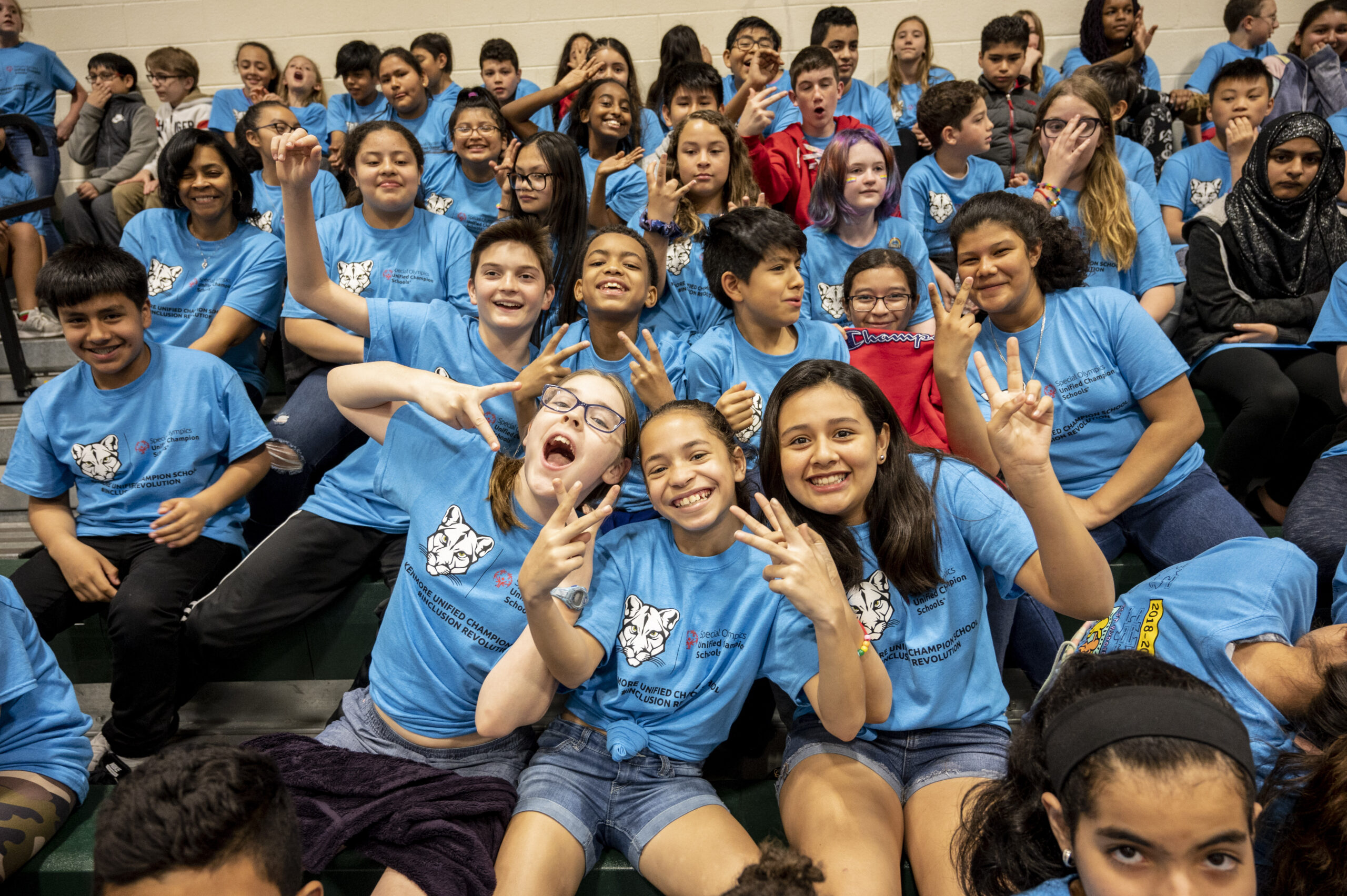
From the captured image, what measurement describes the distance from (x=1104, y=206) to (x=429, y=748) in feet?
9.14

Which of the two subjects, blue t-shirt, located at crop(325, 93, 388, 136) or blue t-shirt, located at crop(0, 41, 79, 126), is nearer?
blue t-shirt, located at crop(325, 93, 388, 136)

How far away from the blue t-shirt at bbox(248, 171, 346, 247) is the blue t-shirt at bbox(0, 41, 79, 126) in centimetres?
279

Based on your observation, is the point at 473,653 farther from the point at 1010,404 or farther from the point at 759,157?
the point at 759,157

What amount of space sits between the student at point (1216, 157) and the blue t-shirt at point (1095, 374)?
1858mm

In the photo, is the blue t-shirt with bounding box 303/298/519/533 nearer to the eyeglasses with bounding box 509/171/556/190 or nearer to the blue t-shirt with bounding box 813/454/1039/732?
the eyeglasses with bounding box 509/171/556/190

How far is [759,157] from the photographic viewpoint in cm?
400

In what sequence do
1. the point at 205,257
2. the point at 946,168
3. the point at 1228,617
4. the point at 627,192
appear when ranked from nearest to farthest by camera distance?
the point at 1228,617
the point at 205,257
the point at 627,192
the point at 946,168

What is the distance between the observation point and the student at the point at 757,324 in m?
2.65

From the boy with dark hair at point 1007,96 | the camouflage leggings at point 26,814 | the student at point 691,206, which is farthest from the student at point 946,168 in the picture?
the camouflage leggings at point 26,814

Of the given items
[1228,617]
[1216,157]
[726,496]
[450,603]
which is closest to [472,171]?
[450,603]

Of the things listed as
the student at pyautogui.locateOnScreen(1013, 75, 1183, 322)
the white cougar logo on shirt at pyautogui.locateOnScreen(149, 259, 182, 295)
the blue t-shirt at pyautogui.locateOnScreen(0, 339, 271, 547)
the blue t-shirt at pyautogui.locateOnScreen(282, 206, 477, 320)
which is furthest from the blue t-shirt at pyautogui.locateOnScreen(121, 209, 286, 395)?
the student at pyautogui.locateOnScreen(1013, 75, 1183, 322)

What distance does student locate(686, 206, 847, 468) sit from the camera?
2654mm

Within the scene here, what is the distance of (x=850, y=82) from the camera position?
5320mm

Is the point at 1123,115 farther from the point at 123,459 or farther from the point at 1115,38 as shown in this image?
the point at 123,459
